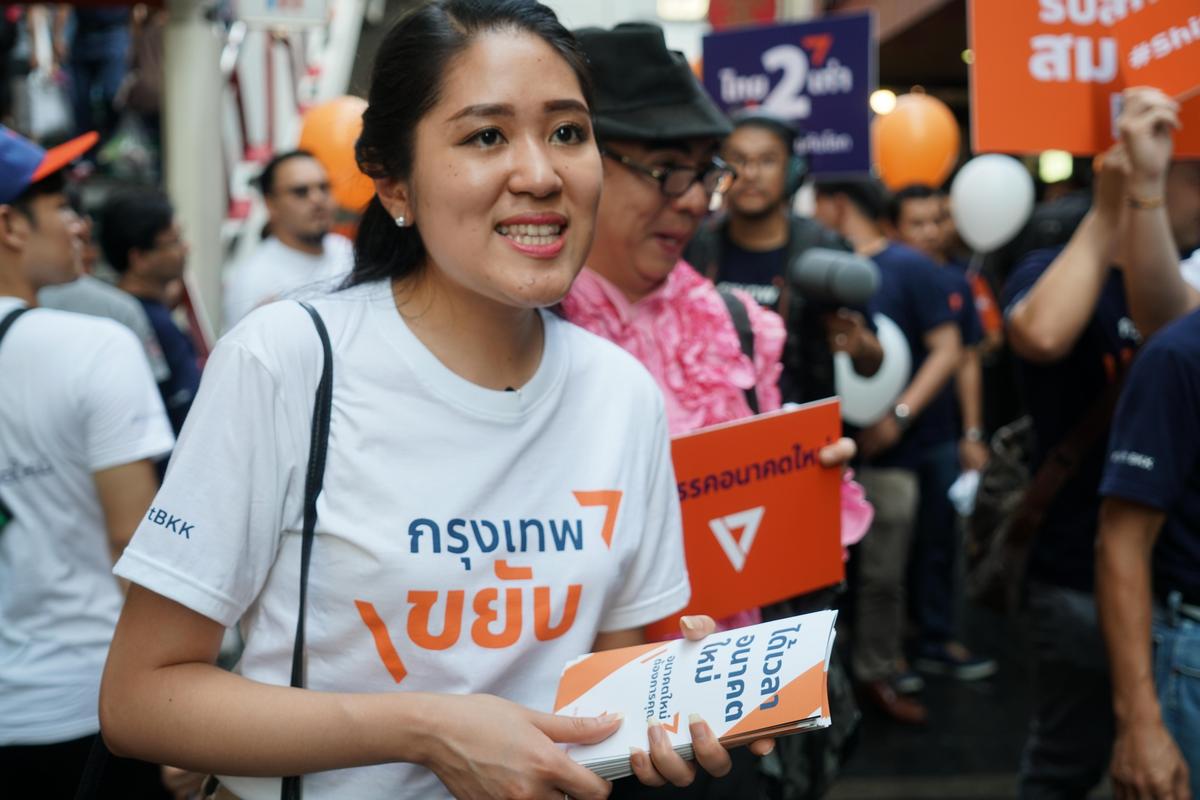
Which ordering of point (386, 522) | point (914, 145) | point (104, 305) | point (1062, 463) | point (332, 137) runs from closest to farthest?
point (386, 522) → point (1062, 463) → point (104, 305) → point (332, 137) → point (914, 145)

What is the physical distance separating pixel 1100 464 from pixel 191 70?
5.83 metres

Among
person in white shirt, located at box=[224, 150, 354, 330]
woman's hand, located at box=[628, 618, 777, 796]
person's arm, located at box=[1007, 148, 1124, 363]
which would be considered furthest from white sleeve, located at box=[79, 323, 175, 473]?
person in white shirt, located at box=[224, 150, 354, 330]

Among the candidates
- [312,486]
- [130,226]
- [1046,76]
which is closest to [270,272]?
[130,226]

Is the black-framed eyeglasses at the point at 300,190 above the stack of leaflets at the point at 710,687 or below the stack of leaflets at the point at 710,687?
above

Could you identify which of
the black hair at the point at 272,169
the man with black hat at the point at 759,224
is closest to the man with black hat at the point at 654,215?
the man with black hat at the point at 759,224

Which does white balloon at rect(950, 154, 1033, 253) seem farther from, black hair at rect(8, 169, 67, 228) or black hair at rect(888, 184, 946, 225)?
black hair at rect(8, 169, 67, 228)

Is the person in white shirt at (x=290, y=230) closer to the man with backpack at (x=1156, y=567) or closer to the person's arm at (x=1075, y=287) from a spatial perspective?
the person's arm at (x=1075, y=287)

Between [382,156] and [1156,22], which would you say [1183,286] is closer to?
[1156,22]

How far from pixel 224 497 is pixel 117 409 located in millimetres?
1152

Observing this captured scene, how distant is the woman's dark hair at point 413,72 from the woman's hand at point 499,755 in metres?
0.65

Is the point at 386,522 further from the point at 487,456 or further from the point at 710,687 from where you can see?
the point at 710,687

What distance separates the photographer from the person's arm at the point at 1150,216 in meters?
2.55

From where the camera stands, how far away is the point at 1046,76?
2711 mm

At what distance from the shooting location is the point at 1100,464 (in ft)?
10.1
